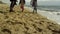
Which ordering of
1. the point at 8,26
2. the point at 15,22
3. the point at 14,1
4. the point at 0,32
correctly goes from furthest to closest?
the point at 14,1 → the point at 15,22 → the point at 8,26 → the point at 0,32

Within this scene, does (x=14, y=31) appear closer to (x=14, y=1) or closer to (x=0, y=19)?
(x=0, y=19)

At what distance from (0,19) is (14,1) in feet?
10.8

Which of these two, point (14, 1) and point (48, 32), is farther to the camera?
point (14, 1)

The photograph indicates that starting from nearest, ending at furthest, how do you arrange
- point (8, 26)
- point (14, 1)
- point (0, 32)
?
point (0, 32), point (8, 26), point (14, 1)

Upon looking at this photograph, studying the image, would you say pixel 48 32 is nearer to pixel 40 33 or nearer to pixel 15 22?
pixel 40 33

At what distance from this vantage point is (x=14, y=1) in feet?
48.1

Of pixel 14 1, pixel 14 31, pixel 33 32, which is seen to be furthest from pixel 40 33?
pixel 14 1

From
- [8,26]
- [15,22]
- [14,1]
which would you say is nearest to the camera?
[8,26]

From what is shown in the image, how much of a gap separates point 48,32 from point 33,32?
2.81 feet

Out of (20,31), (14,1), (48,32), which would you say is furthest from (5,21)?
(14,1)

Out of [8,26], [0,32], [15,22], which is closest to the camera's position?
[0,32]

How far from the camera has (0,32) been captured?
9.77m

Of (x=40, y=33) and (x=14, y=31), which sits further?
(x=40, y=33)

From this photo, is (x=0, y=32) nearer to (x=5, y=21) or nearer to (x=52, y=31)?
(x=5, y=21)
